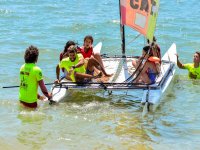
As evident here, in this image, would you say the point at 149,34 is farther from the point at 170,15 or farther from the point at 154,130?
the point at 170,15

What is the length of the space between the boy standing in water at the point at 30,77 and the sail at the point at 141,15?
2.78 metres

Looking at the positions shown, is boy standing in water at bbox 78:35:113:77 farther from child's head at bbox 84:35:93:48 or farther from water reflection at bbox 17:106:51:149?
water reflection at bbox 17:106:51:149

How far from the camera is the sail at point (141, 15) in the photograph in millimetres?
9887

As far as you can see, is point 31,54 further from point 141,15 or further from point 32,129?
point 141,15

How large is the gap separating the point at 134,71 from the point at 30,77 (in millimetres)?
2848

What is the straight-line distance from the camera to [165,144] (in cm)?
736

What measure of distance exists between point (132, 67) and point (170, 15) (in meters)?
12.1

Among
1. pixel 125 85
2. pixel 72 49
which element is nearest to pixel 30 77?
pixel 72 49

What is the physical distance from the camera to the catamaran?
8.91 m

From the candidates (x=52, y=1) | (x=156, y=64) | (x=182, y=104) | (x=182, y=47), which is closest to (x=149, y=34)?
(x=156, y=64)

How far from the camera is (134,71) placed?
1014 cm

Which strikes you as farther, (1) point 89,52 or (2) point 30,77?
(1) point 89,52

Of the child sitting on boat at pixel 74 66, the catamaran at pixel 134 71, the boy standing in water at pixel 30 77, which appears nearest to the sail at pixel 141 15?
the catamaran at pixel 134 71

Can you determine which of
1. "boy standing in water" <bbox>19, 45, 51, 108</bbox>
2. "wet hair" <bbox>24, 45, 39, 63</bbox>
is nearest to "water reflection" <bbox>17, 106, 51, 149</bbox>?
"boy standing in water" <bbox>19, 45, 51, 108</bbox>
